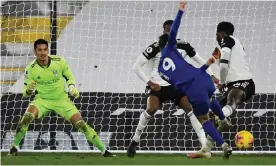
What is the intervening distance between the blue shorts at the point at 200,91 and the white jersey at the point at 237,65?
3.33ft

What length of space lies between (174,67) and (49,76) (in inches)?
91.9

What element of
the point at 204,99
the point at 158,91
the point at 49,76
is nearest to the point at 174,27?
the point at 204,99

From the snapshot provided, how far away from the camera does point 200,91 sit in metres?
9.99

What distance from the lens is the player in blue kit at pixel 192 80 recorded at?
32.8ft

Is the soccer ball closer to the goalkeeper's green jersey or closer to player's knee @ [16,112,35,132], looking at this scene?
the goalkeeper's green jersey

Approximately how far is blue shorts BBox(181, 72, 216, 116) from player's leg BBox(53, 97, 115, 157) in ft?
6.19

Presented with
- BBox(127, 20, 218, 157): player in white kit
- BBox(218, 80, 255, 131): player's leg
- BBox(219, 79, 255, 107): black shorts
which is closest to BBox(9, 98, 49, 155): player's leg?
BBox(127, 20, 218, 157): player in white kit

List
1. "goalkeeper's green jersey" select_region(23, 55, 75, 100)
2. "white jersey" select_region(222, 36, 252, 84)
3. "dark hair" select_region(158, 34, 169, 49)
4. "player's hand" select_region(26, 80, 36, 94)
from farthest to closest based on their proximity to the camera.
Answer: "goalkeeper's green jersey" select_region(23, 55, 75, 100) < "player's hand" select_region(26, 80, 36, 94) < "white jersey" select_region(222, 36, 252, 84) < "dark hair" select_region(158, 34, 169, 49)

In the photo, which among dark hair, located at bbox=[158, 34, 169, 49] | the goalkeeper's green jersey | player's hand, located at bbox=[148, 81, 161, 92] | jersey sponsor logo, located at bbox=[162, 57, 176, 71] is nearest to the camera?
jersey sponsor logo, located at bbox=[162, 57, 176, 71]

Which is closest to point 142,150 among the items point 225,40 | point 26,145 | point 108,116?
point 108,116

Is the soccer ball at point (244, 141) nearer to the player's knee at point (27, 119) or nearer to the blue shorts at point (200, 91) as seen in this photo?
the blue shorts at point (200, 91)

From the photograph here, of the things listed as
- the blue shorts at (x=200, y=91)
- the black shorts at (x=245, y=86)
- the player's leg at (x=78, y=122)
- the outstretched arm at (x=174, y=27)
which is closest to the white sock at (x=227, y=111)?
the black shorts at (x=245, y=86)

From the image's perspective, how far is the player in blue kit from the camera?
9.99 m

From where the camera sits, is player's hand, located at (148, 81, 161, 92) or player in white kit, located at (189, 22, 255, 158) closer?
player in white kit, located at (189, 22, 255, 158)
